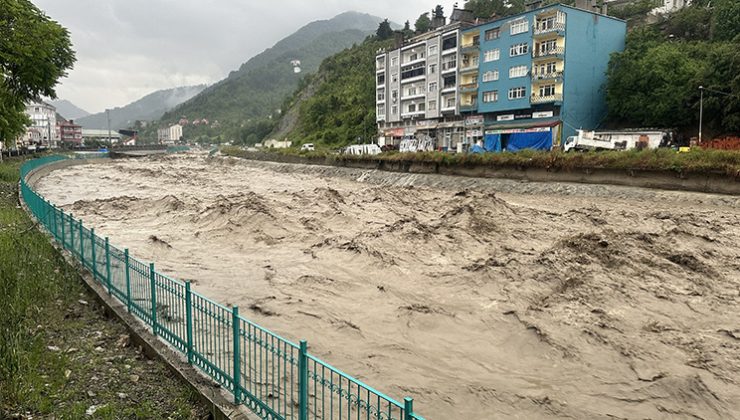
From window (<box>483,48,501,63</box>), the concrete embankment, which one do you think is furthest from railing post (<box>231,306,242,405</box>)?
window (<box>483,48,501,63</box>)

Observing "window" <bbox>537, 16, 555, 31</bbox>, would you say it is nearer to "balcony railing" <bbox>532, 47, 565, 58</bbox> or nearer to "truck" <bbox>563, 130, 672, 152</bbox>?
"balcony railing" <bbox>532, 47, 565, 58</bbox>

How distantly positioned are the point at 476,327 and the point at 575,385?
9.39ft

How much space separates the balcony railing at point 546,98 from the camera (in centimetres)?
5244

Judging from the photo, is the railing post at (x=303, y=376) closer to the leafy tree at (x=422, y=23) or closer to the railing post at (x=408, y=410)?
the railing post at (x=408, y=410)

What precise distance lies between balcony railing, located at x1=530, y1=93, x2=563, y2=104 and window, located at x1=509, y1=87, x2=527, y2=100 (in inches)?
58.5

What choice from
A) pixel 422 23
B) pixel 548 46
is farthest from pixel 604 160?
pixel 422 23

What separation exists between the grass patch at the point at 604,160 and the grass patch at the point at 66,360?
29834mm

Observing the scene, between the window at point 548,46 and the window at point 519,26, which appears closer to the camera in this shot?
the window at point 548,46

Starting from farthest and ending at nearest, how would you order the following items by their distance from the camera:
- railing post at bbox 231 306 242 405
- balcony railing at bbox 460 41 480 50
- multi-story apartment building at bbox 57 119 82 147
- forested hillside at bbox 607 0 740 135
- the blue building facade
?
1. multi-story apartment building at bbox 57 119 82 147
2. balcony railing at bbox 460 41 480 50
3. the blue building facade
4. forested hillside at bbox 607 0 740 135
5. railing post at bbox 231 306 242 405

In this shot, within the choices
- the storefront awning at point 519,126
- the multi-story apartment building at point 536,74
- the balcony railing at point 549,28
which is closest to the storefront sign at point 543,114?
the multi-story apartment building at point 536,74

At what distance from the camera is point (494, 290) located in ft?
43.5

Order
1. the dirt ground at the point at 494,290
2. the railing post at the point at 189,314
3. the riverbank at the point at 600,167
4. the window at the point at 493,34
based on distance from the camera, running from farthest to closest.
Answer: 1. the window at the point at 493,34
2. the riverbank at the point at 600,167
3. the dirt ground at the point at 494,290
4. the railing post at the point at 189,314

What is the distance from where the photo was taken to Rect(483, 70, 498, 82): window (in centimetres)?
5947

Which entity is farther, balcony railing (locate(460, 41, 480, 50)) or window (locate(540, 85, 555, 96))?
balcony railing (locate(460, 41, 480, 50))
